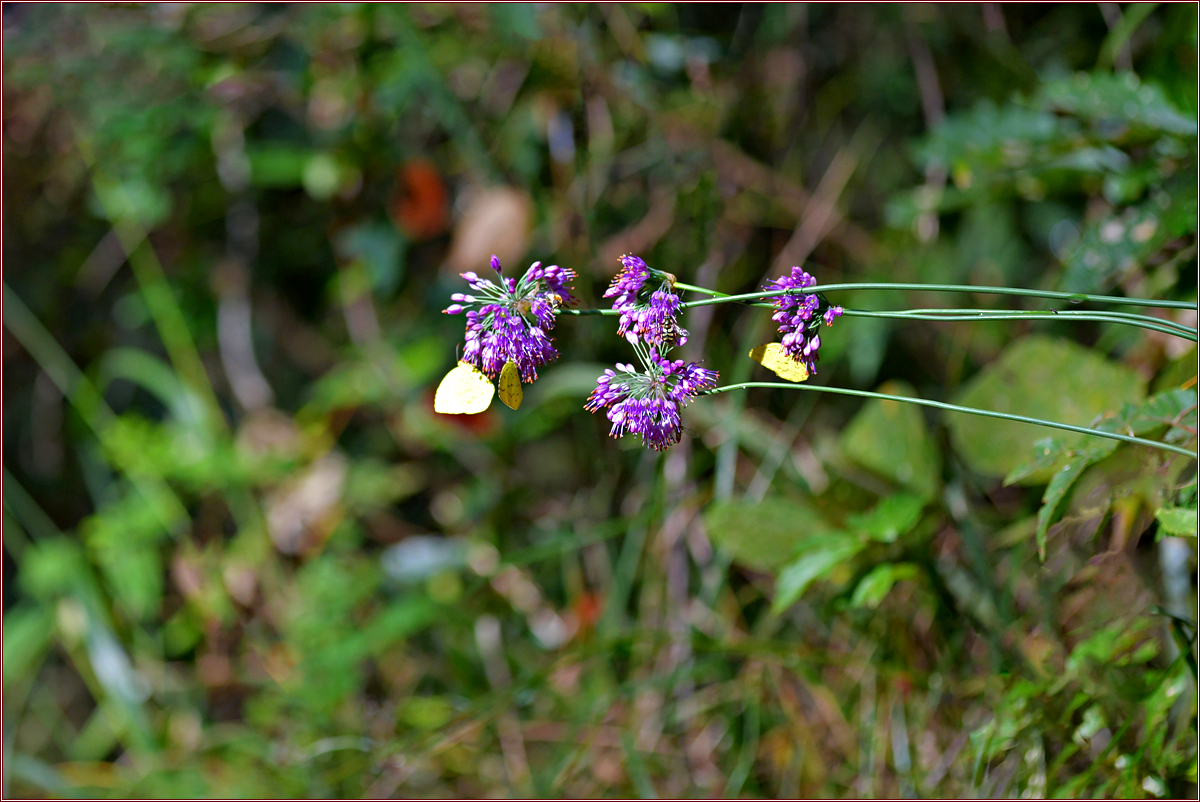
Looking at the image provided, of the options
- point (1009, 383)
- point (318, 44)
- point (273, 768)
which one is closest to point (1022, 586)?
point (1009, 383)

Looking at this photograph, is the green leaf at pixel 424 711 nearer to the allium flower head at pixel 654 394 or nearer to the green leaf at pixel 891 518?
the green leaf at pixel 891 518

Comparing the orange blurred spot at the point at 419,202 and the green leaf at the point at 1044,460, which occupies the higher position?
the orange blurred spot at the point at 419,202

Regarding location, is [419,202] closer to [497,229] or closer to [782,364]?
[497,229]

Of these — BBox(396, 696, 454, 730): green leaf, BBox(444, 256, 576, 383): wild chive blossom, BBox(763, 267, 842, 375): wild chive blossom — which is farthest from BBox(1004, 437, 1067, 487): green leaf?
BBox(396, 696, 454, 730): green leaf

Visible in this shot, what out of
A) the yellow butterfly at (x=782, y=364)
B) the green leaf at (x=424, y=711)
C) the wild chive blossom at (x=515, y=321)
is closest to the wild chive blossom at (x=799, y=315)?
the yellow butterfly at (x=782, y=364)

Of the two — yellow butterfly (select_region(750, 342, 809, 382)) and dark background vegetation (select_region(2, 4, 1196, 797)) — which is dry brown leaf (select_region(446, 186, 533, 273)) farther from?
yellow butterfly (select_region(750, 342, 809, 382))

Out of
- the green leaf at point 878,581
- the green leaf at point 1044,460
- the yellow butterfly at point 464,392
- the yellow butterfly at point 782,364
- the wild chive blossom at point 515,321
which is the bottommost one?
the green leaf at point 878,581
